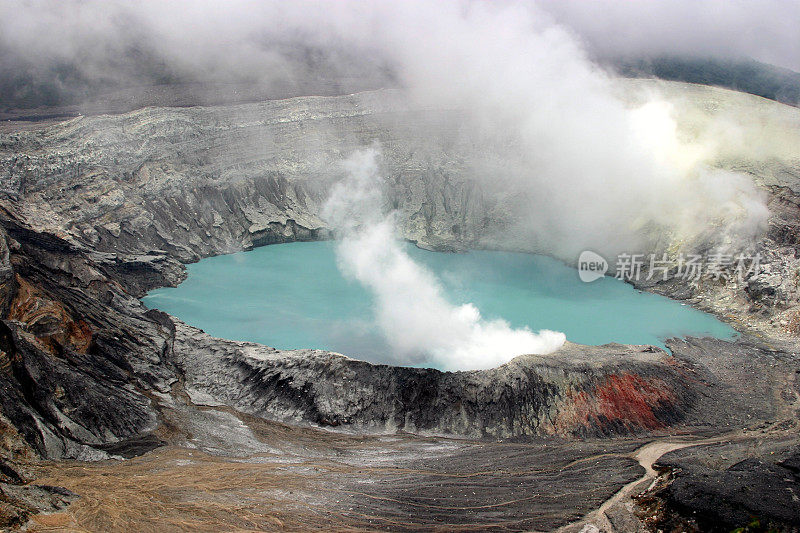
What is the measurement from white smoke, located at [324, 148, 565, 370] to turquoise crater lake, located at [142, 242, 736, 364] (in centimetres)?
89

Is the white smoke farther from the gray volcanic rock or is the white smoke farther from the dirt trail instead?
the gray volcanic rock

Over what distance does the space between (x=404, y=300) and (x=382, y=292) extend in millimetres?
2234

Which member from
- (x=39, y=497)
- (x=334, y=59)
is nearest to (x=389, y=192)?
(x=334, y=59)

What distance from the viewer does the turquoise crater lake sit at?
3039 cm

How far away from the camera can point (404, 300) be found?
Result: 3356 cm

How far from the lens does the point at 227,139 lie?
48.0m

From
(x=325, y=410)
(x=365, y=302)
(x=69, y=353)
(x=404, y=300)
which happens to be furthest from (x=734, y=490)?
(x=69, y=353)

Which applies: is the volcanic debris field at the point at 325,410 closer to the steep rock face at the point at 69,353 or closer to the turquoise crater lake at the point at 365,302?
the steep rock face at the point at 69,353

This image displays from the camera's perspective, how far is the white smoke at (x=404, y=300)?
27656 mm

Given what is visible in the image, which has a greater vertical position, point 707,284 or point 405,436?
point 707,284

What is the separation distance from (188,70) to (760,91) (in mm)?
47808

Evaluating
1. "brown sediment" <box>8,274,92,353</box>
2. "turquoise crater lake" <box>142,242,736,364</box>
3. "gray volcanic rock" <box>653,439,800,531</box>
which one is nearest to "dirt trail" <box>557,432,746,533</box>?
"gray volcanic rock" <box>653,439,800,531</box>

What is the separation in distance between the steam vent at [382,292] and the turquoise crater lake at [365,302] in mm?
236

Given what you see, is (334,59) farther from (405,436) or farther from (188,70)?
(405,436)
